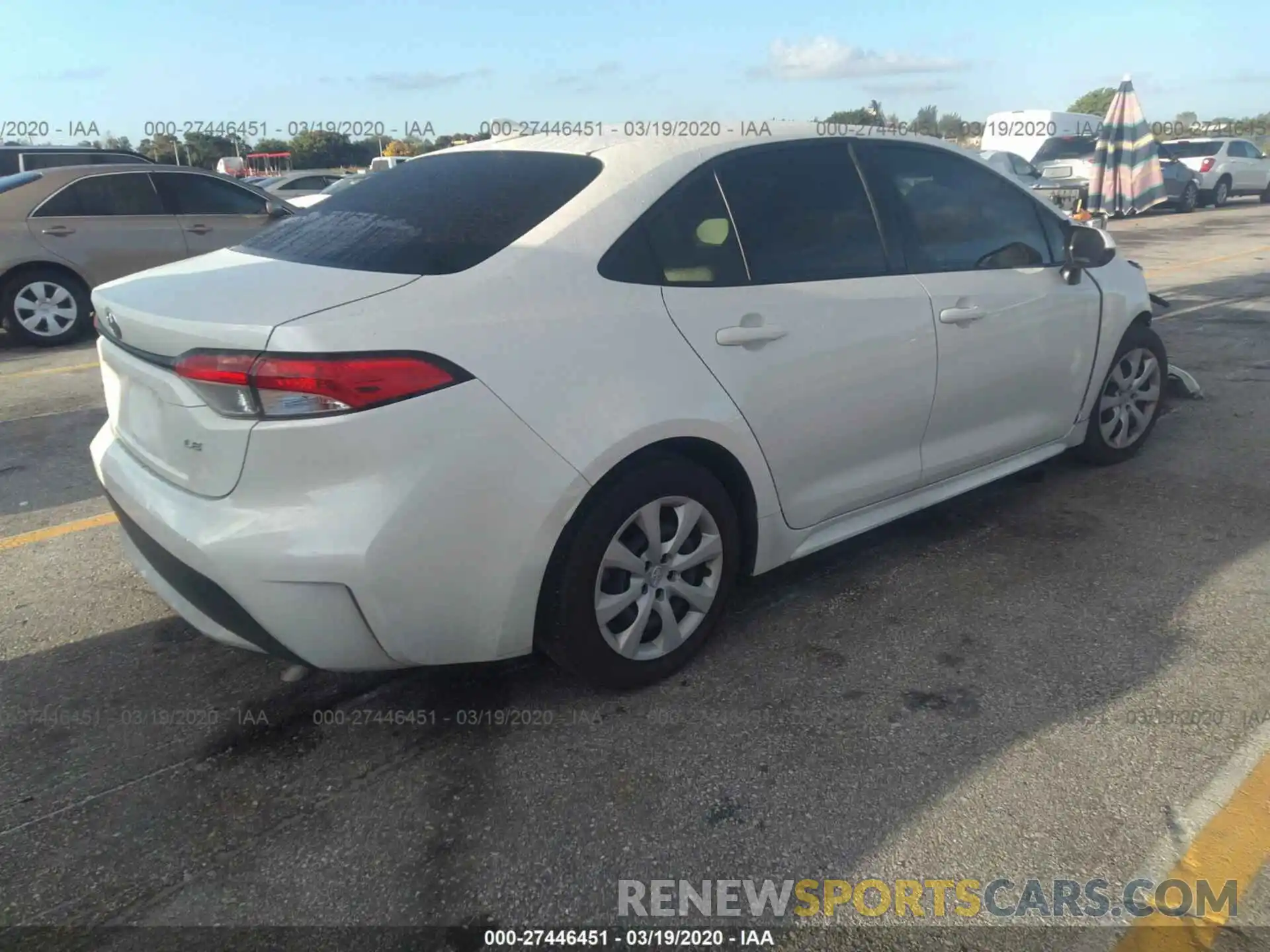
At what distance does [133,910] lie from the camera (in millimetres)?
2174

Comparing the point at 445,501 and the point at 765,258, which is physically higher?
the point at 765,258

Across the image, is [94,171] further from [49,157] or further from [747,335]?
[747,335]

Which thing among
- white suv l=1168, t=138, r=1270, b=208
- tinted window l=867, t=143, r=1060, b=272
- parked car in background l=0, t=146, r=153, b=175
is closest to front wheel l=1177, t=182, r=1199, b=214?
white suv l=1168, t=138, r=1270, b=208

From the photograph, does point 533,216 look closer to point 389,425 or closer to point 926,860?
point 389,425

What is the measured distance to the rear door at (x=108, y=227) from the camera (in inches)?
332

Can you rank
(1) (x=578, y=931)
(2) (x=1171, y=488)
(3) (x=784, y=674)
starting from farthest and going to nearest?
(2) (x=1171, y=488)
(3) (x=784, y=674)
(1) (x=578, y=931)

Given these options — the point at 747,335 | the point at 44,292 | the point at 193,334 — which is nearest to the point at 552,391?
the point at 747,335

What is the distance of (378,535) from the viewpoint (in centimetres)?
232

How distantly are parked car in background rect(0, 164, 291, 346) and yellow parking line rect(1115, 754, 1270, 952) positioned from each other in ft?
28.2

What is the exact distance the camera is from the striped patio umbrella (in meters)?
9.07

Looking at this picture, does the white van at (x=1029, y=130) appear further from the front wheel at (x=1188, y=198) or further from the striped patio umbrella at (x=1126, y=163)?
the striped patio umbrella at (x=1126, y=163)

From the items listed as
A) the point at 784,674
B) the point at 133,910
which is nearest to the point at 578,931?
the point at 133,910

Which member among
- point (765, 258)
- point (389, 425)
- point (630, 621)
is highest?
point (765, 258)

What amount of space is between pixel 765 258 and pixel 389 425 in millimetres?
1399
